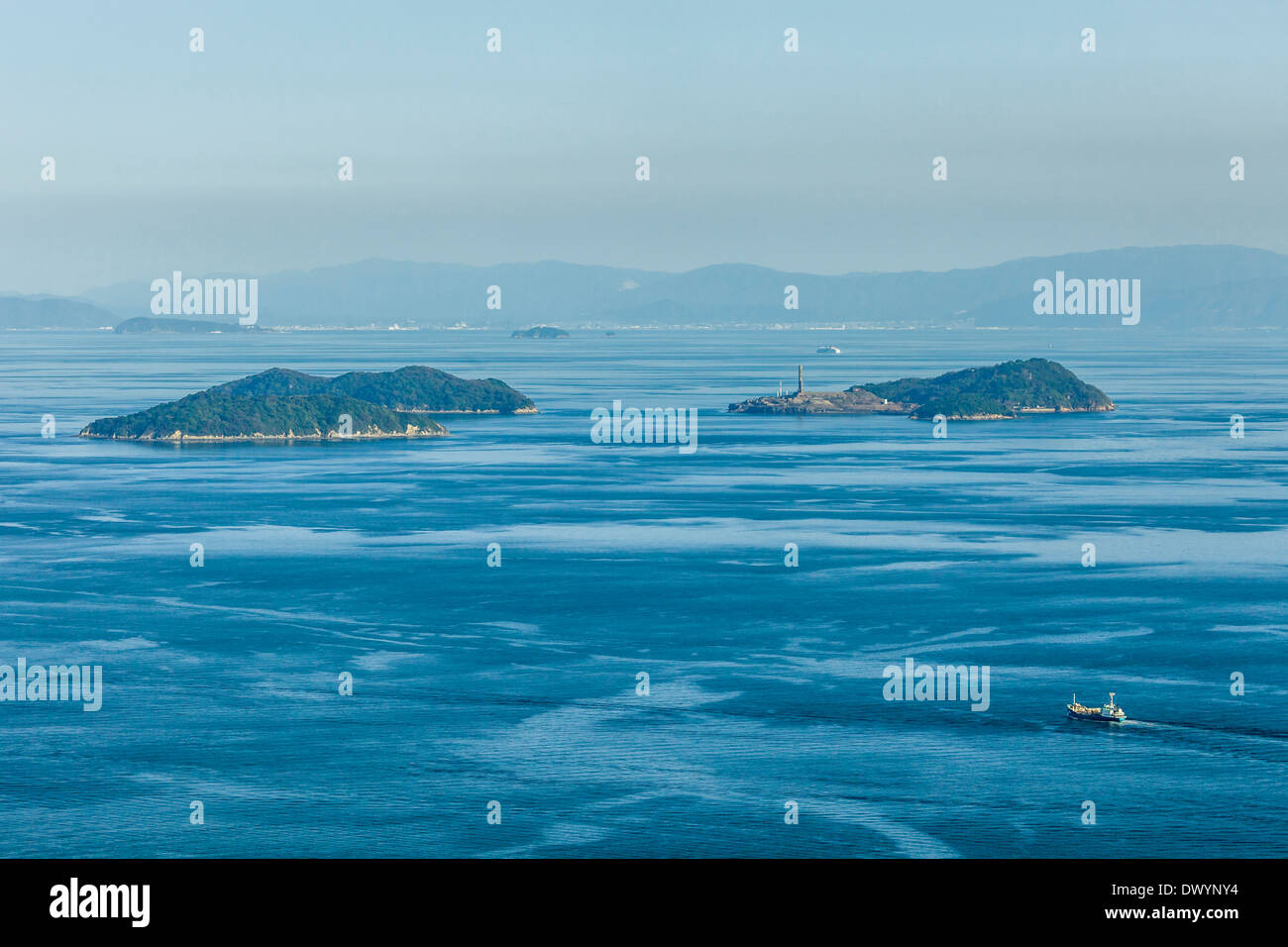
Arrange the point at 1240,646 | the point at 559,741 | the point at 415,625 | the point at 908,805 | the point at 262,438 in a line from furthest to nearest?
1. the point at 262,438
2. the point at 415,625
3. the point at 1240,646
4. the point at 559,741
5. the point at 908,805
